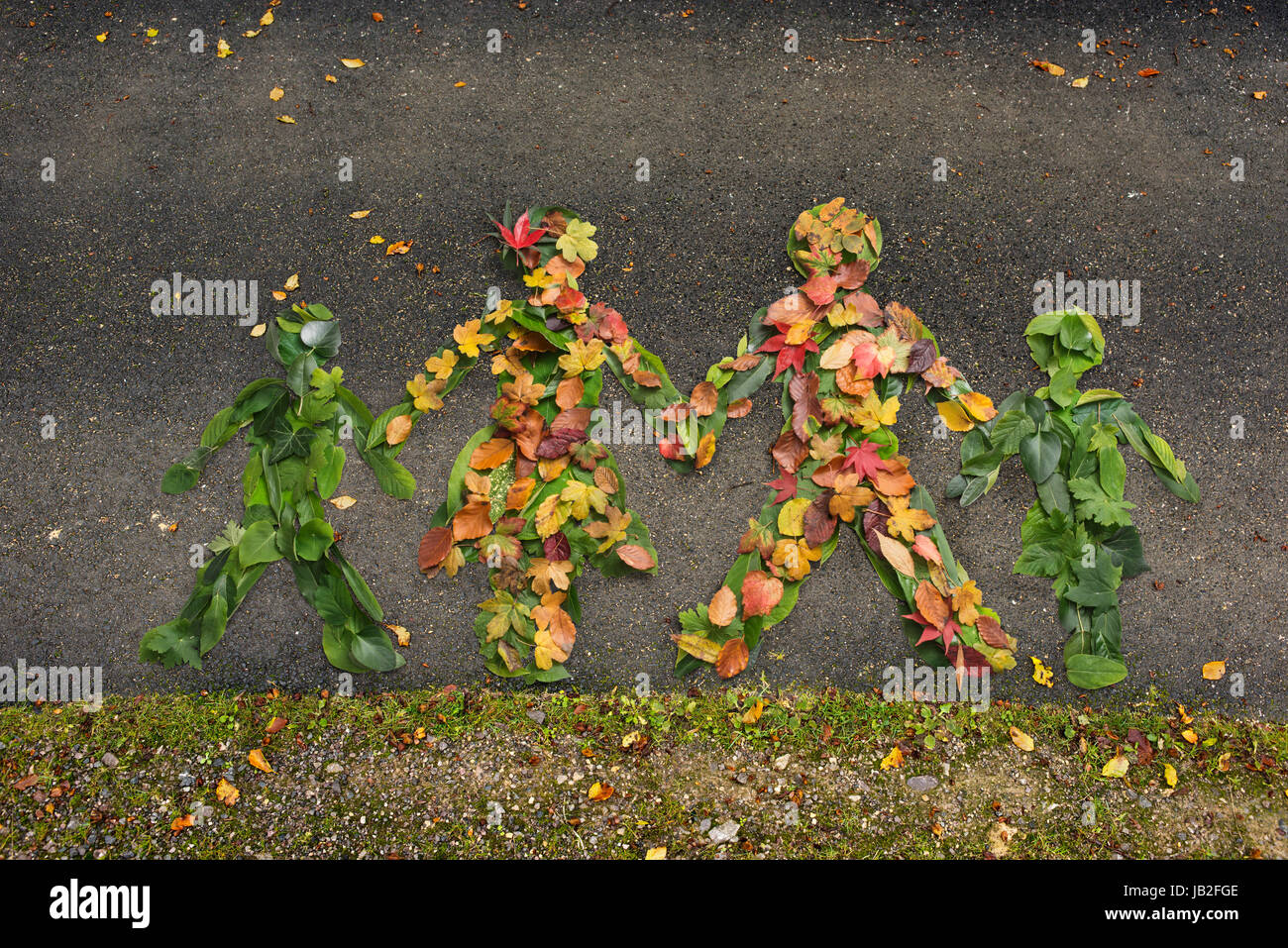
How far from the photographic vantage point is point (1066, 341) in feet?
9.37

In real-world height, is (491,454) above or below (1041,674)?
above

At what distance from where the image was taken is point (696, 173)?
303 cm

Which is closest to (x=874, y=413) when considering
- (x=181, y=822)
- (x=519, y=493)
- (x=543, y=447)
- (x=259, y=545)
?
(x=543, y=447)

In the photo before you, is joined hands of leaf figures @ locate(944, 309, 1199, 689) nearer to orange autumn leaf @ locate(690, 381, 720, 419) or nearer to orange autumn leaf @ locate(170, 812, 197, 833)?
orange autumn leaf @ locate(690, 381, 720, 419)

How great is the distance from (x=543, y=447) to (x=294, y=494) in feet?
3.44

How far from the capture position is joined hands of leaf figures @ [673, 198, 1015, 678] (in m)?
2.73

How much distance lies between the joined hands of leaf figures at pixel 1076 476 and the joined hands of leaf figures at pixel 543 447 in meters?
1.10

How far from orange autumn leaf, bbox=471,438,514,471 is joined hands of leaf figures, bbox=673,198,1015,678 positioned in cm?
88

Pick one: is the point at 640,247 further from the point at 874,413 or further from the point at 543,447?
the point at 874,413

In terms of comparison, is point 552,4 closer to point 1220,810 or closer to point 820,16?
point 820,16

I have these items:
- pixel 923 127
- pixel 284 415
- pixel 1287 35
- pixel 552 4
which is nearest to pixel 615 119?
pixel 552 4

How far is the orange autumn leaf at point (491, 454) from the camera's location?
2.80 metres

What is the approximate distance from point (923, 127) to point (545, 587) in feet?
8.47

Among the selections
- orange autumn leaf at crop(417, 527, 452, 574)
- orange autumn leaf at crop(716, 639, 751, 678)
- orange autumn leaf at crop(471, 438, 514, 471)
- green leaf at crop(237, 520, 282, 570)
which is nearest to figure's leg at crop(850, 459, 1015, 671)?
orange autumn leaf at crop(716, 639, 751, 678)
